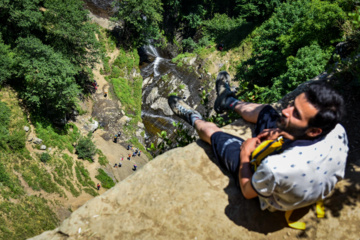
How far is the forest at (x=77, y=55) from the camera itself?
13.2m

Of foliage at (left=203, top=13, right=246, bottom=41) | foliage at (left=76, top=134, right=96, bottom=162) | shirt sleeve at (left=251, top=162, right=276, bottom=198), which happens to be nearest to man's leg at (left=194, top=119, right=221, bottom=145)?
shirt sleeve at (left=251, top=162, right=276, bottom=198)

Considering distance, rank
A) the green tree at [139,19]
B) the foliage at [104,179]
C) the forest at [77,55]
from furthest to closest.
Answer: the green tree at [139,19] → the foliage at [104,179] → the forest at [77,55]

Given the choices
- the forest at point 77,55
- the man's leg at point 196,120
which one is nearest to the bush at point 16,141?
the forest at point 77,55

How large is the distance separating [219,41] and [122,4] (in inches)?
495

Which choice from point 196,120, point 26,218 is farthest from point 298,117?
point 26,218

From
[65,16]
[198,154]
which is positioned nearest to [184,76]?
[65,16]

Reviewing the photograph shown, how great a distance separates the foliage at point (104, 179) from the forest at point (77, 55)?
40.4 inches

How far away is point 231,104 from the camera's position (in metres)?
5.32

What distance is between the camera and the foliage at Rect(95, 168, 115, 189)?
21438 mm

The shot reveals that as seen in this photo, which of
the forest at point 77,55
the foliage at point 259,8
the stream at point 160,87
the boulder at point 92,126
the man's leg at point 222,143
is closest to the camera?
the man's leg at point 222,143

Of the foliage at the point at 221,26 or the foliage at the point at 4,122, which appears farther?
the foliage at the point at 221,26

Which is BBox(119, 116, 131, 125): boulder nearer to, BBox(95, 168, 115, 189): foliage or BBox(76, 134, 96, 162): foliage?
BBox(76, 134, 96, 162): foliage

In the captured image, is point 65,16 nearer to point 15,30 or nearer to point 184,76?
point 15,30

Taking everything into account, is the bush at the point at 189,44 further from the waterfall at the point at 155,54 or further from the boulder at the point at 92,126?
the boulder at the point at 92,126
